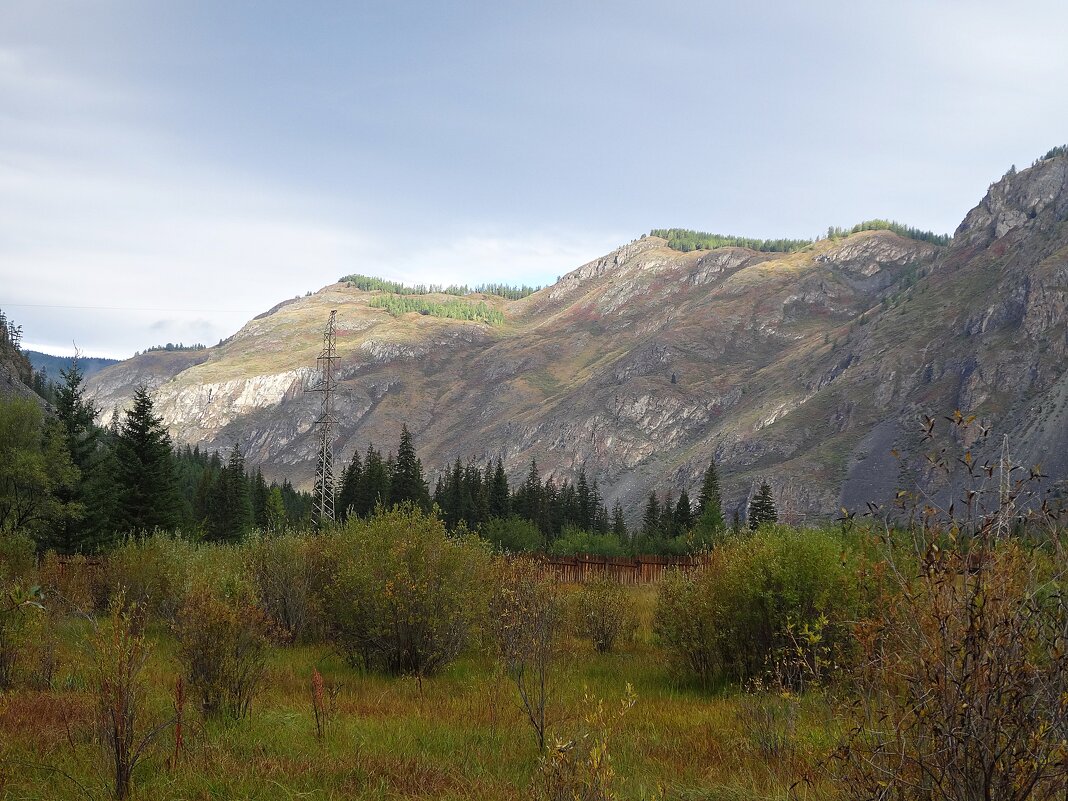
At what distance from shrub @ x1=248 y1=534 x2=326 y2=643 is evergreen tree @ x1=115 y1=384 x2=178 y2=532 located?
22.6m

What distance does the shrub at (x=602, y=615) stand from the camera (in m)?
14.3

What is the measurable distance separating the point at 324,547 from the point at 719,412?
179 meters

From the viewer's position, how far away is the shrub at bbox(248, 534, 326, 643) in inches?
550

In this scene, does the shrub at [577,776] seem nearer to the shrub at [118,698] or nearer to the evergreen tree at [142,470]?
the shrub at [118,698]

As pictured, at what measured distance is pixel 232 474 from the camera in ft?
217

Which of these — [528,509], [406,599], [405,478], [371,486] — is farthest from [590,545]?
[406,599]

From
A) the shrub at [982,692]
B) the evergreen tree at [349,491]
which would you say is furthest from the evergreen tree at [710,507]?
the shrub at [982,692]

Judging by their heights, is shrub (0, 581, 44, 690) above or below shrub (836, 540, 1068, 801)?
below

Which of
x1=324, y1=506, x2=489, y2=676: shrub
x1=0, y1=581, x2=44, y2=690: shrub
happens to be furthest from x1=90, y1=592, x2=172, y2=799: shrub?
x1=324, y1=506, x2=489, y2=676: shrub

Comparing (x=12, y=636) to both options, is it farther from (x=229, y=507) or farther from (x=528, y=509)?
(x=528, y=509)

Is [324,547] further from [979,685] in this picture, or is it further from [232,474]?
[232,474]

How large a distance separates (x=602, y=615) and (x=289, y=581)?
20.6ft

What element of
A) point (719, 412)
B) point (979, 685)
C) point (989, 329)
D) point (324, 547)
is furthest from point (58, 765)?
point (719, 412)

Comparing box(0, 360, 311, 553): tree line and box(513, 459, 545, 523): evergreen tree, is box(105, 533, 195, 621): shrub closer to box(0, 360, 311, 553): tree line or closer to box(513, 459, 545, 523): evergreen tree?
box(0, 360, 311, 553): tree line
